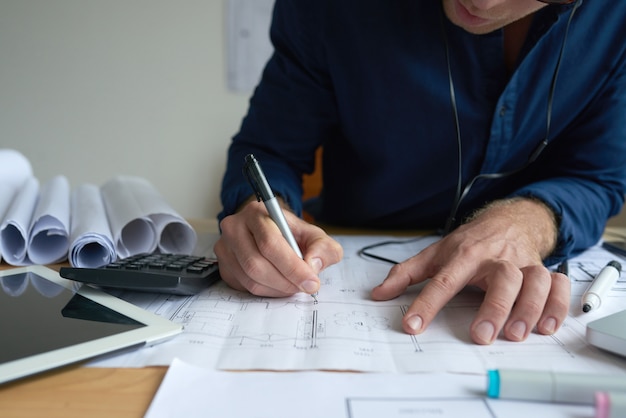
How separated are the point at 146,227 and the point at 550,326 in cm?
53

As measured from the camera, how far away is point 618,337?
414 millimetres

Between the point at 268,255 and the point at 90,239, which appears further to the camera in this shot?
the point at 90,239

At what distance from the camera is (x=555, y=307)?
482 mm

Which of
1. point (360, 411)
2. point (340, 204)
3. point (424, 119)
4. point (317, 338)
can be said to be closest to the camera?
point (360, 411)

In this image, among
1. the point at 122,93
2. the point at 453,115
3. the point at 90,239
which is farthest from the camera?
the point at 122,93

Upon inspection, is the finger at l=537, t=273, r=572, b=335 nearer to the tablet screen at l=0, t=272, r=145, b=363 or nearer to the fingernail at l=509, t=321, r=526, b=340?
the fingernail at l=509, t=321, r=526, b=340

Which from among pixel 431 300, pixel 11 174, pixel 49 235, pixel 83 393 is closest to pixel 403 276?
pixel 431 300

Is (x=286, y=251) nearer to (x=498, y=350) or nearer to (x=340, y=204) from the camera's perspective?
(x=498, y=350)

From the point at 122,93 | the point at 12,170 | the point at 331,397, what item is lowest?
the point at 122,93

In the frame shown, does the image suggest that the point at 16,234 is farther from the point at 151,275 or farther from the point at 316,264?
the point at 316,264

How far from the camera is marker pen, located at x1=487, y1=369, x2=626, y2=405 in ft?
1.12

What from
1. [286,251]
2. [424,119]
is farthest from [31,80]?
[286,251]

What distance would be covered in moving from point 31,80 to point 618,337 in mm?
2024

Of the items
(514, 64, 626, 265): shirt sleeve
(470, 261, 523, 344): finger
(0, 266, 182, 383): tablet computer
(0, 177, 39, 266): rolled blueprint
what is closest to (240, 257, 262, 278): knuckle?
(0, 266, 182, 383): tablet computer
